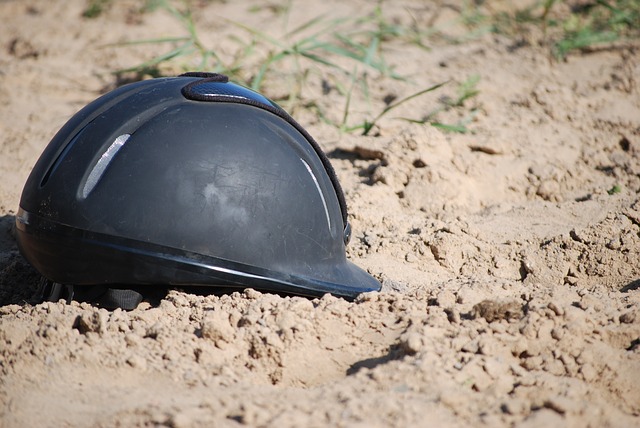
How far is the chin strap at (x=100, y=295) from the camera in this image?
2438 millimetres

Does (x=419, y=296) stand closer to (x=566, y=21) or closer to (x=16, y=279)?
(x=16, y=279)

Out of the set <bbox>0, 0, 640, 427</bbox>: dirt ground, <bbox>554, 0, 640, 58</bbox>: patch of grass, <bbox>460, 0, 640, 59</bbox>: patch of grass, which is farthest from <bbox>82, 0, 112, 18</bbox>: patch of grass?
<bbox>554, 0, 640, 58</bbox>: patch of grass

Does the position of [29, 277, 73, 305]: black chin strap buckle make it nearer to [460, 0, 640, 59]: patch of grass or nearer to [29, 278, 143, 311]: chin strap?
[29, 278, 143, 311]: chin strap

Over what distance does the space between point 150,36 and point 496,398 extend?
4.59m

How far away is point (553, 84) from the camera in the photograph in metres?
4.83

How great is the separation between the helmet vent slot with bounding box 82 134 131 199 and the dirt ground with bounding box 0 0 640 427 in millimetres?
421

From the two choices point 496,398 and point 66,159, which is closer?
point 496,398

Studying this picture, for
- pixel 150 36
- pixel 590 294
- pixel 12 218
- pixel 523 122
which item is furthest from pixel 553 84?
pixel 12 218

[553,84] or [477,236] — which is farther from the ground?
[553,84]

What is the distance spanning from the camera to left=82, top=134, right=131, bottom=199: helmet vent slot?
233cm

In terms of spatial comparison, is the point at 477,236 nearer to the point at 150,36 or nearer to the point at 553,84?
the point at 553,84

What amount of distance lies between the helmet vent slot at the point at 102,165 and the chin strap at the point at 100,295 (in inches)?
14.0

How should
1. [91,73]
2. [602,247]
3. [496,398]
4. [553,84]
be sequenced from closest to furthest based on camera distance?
1. [496,398]
2. [602,247]
3. [553,84]
4. [91,73]

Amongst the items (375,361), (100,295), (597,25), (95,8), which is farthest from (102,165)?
(597,25)
